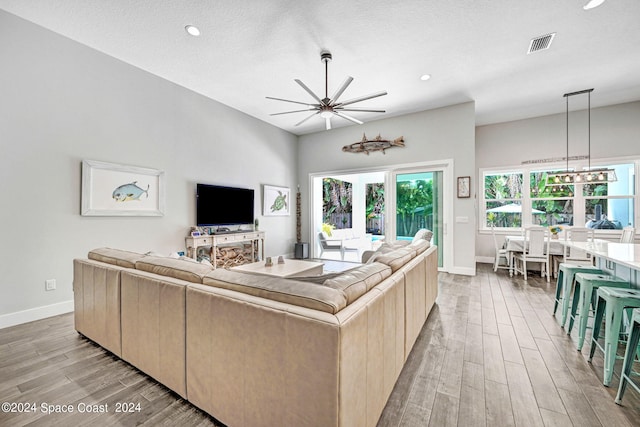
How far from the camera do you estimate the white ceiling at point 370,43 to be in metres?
2.57

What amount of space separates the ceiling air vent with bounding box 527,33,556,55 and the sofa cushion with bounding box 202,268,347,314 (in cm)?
382

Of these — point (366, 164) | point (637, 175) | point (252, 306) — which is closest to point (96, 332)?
point (252, 306)

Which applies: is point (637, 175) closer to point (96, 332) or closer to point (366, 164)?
point (366, 164)

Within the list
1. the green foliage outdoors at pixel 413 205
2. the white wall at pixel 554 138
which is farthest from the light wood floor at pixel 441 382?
the white wall at pixel 554 138

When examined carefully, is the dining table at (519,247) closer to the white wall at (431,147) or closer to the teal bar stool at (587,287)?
the white wall at (431,147)

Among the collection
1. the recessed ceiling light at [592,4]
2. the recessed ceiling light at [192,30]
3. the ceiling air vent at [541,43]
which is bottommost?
the recessed ceiling light at [592,4]

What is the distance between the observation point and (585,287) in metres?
2.23

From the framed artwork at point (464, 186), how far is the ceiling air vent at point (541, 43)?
2.08 meters

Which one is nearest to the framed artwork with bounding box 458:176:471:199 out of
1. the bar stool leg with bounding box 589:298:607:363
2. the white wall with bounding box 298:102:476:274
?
the white wall with bounding box 298:102:476:274

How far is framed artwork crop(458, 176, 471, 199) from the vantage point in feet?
15.7

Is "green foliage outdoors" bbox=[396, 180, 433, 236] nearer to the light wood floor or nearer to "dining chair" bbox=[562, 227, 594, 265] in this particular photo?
"dining chair" bbox=[562, 227, 594, 265]

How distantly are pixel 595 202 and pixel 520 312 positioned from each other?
13.3 ft

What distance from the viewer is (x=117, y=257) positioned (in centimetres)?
209

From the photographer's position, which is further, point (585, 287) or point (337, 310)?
point (585, 287)
